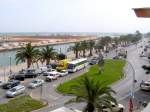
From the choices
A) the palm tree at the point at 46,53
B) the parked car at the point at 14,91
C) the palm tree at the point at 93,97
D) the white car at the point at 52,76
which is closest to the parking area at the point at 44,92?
the parked car at the point at 14,91

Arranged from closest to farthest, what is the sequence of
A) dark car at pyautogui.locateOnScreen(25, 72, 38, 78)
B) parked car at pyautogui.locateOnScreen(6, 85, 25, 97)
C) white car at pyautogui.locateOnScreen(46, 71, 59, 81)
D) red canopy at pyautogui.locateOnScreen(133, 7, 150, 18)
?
red canopy at pyautogui.locateOnScreen(133, 7, 150, 18), parked car at pyautogui.locateOnScreen(6, 85, 25, 97), white car at pyautogui.locateOnScreen(46, 71, 59, 81), dark car at pyautogui.locateOnScreen(25, 72, 38, 78)

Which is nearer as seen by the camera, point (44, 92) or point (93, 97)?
point (93, 97)

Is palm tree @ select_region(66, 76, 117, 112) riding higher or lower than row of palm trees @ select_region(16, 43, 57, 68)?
higher

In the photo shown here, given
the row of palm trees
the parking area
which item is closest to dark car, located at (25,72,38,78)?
the parking area

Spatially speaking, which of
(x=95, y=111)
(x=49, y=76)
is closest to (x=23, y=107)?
(x=95, y=111)

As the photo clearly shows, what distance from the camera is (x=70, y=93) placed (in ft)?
127

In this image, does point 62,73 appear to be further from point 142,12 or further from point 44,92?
point 142,12

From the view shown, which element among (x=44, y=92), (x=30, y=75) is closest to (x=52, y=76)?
(x=30, y=75)

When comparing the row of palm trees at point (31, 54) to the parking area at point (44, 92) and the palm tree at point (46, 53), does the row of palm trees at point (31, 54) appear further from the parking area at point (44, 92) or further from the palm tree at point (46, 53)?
the parking area at point (44, 92)

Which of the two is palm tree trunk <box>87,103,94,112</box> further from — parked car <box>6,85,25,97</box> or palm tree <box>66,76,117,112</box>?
parked car <box>6,85,25,97</box>

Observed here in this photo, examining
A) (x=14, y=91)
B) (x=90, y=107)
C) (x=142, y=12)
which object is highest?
(x=142, y=12)

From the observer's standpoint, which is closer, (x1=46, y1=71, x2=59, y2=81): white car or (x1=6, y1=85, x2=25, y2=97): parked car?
(x1=6, y1=85, x2=25, y2=97): parked car

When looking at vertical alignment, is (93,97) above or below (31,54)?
above

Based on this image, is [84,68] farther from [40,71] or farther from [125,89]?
[125,89]
